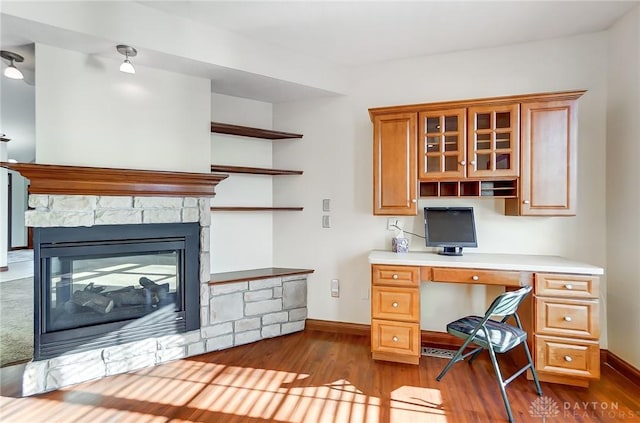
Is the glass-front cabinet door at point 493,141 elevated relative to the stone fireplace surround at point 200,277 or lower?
elevated

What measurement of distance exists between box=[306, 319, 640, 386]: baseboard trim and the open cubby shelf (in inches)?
53.3

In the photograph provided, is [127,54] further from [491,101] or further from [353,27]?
[491,101]

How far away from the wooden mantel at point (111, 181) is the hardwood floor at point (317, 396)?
145 centimetres

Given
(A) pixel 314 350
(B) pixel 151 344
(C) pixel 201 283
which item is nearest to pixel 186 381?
(B) pixel 151 344

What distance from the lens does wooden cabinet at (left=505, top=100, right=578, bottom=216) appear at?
2.69 m

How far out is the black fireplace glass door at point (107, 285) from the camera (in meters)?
2.56

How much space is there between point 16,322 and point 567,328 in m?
5.34

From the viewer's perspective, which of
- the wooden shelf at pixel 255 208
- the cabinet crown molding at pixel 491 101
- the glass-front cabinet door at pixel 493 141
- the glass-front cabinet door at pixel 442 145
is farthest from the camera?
the wooden shelf at pixel 255 208

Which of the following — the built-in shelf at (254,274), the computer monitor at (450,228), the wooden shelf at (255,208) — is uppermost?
the wooden shelf at (255,208)

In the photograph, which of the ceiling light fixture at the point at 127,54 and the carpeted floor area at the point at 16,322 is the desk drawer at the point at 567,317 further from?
the carpeted floor area at the point at 16,322

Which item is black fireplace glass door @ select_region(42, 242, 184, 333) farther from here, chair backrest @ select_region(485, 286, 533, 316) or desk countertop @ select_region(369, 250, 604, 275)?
chair backrest @ select_region(485, 286, 533, 316)

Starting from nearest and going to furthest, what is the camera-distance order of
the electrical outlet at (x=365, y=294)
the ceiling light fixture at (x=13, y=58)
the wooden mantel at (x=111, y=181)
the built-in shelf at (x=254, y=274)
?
the wooden mantel at (x=111, y=181), the ceiling light fixture at (x=13, y=58), the built-in shelf at (x=254, y=274), the electrical outlet at (x=365, y=294)

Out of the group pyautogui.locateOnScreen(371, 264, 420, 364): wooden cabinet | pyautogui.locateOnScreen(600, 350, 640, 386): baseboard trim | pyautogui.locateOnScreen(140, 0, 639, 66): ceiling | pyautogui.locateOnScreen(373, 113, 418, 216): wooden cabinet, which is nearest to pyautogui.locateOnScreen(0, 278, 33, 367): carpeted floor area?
pyautogui.locateOnScreen(371, 264, 420, 364): wooden cabinet

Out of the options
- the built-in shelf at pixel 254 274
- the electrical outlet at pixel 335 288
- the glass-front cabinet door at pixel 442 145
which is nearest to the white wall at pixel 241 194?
the built-in shelf at pixel 254 274
